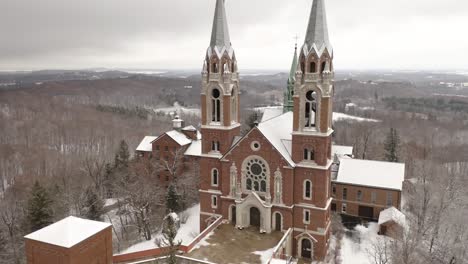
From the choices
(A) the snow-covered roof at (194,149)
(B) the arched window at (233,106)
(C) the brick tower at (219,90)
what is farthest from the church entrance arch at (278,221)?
(A) the snow-covered roof at (194,149)

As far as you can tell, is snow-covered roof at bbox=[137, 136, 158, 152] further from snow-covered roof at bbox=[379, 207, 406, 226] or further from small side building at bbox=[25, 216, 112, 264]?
snow-covered roof at bbox=[379, 207, 406, 226]

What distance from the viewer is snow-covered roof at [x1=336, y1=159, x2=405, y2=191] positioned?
37.3 meters

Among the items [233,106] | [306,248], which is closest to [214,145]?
[233,106]

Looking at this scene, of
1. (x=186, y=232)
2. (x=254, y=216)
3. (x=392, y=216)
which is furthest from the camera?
(x=186, y=232)

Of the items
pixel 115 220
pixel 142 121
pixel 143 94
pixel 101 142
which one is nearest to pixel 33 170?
pixel 101 142

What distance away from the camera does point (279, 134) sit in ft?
100.0

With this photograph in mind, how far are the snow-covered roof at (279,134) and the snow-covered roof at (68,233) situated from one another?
13934 mm

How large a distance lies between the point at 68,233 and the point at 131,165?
89.4ft

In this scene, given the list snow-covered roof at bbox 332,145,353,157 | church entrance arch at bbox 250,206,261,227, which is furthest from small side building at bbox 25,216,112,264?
snow-covered roof at bbox 332,145,353,157

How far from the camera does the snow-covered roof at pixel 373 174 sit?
3728 centimetres

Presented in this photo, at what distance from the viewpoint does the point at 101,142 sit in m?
72.4

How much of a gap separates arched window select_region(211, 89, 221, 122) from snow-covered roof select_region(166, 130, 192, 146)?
17.7 m

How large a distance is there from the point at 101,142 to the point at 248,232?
172 feet

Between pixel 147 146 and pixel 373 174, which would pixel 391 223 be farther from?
pixel 147 146
